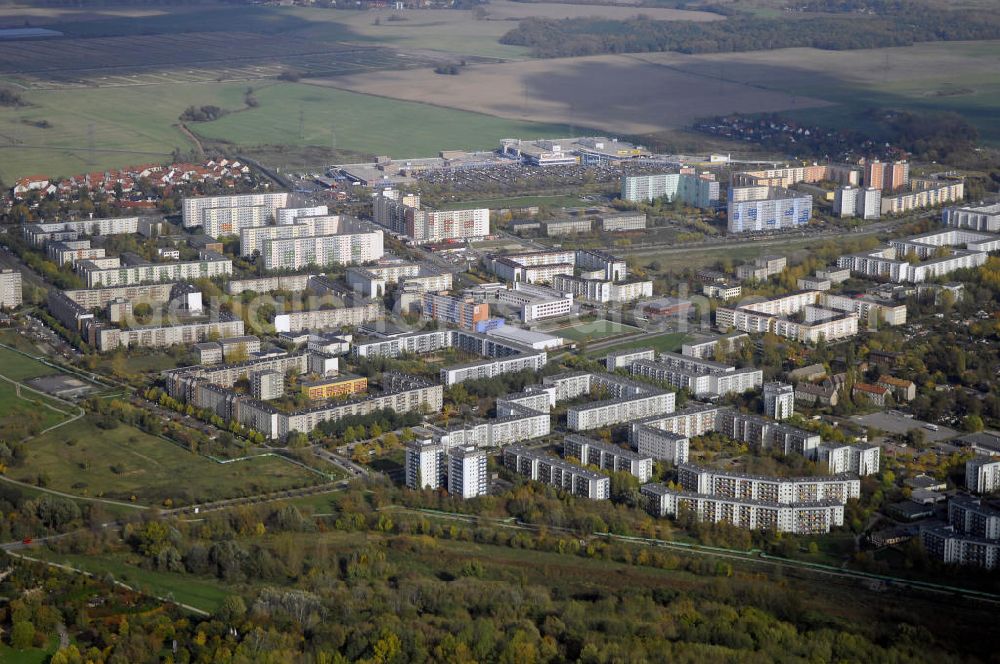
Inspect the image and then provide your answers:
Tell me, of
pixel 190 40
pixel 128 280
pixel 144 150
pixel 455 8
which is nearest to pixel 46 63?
pixel 190 40

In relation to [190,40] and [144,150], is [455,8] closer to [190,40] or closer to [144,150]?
[190,40]

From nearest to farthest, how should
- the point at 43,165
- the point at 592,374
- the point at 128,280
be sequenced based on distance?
the point at 592,374
the point at 128,280
the point at 43,165

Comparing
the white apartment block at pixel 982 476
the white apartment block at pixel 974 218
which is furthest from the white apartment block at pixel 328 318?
the white apartment block at pixel 974 218

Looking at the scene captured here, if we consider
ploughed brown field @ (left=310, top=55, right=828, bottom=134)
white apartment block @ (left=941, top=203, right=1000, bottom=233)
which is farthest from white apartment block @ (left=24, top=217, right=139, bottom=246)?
ploughed brown field @ (left=310, top=55, right=828, bottom=134)

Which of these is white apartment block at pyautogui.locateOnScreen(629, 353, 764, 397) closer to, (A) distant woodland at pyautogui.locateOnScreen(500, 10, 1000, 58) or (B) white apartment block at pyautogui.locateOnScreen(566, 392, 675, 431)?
(B) white apartment block at pyautogui.locateOnScreen(566, 392, 675, 431)

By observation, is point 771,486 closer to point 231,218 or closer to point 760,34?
point 231,218

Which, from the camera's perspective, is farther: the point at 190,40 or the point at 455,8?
the point at 455,8

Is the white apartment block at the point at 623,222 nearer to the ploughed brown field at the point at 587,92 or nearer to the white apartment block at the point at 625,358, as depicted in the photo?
the white apartment block at the point at 625,358
